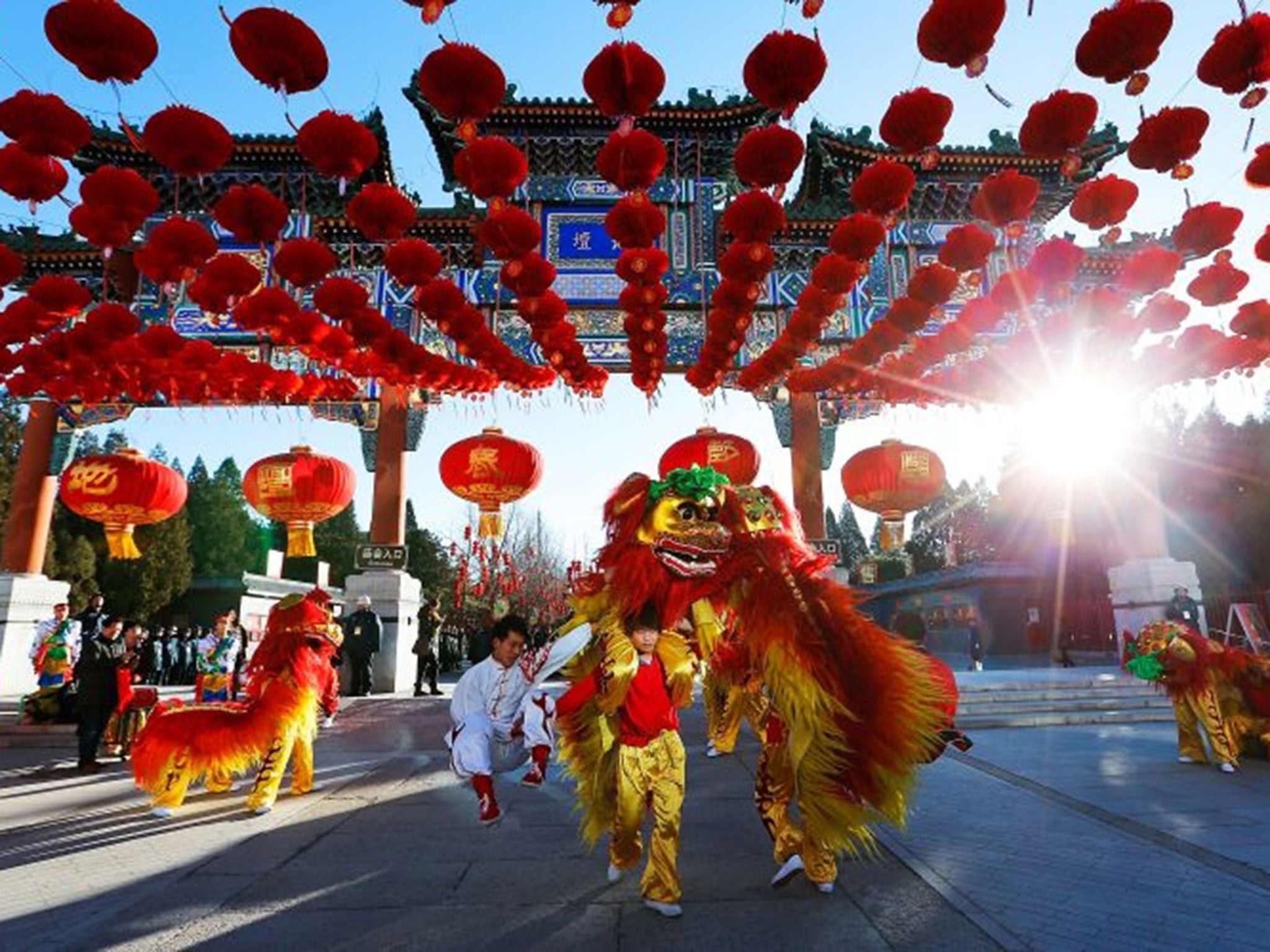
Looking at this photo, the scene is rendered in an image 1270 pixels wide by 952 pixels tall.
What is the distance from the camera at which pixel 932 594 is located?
28.6 metres

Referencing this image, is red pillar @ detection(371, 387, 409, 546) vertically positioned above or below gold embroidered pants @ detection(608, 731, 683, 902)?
above

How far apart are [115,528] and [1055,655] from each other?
2079 centimetres

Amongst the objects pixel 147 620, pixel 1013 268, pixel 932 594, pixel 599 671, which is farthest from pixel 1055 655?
pixel 147 620

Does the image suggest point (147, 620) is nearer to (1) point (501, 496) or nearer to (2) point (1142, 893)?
(1) point (501, 496)

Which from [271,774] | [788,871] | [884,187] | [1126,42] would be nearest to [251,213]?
[271,774]

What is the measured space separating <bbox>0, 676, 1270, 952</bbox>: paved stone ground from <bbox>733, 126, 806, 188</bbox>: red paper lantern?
4.48 meters

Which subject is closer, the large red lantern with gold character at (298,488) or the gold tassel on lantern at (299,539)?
the large red lantern with gold character at (298,488)

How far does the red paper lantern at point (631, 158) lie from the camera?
5141mm

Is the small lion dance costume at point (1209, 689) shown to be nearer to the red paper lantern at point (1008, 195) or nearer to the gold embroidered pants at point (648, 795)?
the red paper lantern at point (1008, 195)

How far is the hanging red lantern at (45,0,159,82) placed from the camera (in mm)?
3766

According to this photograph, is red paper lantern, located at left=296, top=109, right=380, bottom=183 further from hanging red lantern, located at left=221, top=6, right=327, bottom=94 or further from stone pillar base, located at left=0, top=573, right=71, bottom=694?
stone pillar base, located at left=0, top=573, right=71, bottom=694

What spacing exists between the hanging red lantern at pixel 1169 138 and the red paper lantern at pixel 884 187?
1.44 meters

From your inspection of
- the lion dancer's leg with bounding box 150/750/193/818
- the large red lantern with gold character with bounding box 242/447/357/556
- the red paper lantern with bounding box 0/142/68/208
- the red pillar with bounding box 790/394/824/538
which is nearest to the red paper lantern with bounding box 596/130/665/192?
the red paper lantern with bounding box 0/142/68/208

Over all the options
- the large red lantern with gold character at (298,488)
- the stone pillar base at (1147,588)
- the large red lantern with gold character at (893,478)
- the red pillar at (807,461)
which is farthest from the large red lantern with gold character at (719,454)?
the stone pillar base at (1147,588)
